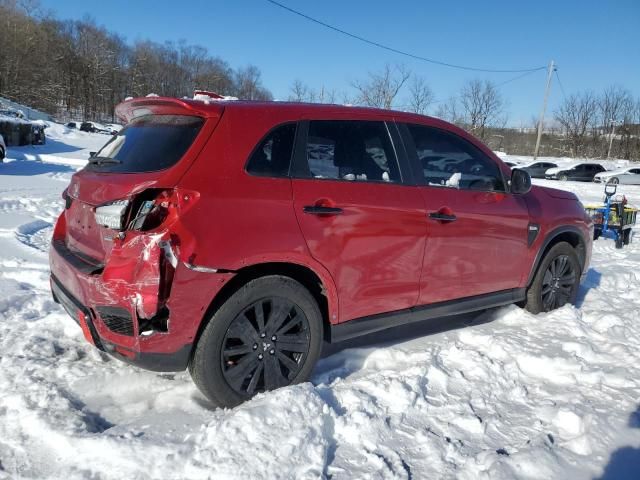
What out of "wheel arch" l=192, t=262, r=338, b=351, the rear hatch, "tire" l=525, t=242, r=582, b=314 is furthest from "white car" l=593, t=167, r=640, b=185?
the rear hatch

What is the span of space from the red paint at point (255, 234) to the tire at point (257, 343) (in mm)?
126

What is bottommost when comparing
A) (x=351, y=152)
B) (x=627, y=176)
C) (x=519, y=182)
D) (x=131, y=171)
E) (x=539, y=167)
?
(x=131, y=171)

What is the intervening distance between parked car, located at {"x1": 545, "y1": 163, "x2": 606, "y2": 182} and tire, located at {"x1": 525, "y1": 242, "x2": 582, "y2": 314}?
31.8 metres

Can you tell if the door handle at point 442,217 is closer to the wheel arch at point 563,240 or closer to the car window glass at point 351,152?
the car window glass at point 351,152

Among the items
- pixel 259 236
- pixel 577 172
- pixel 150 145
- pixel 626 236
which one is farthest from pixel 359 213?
pixel 577 172

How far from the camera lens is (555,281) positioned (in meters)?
4.70

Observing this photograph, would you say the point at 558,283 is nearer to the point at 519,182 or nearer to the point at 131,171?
the point at 519,182

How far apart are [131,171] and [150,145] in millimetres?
207

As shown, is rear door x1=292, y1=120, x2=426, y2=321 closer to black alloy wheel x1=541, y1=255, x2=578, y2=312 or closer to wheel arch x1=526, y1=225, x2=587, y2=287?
wheel arch x1=526, y1=225, x2=587, y2=287

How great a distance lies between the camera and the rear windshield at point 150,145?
270cm

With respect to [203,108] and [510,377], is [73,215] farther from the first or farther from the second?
[510,377]

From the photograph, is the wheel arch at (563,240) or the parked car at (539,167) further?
the parked car at (539,167)

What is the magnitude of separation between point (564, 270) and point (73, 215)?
13.9 feet

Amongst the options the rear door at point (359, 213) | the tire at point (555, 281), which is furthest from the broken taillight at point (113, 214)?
the tire at point (555, 281)
